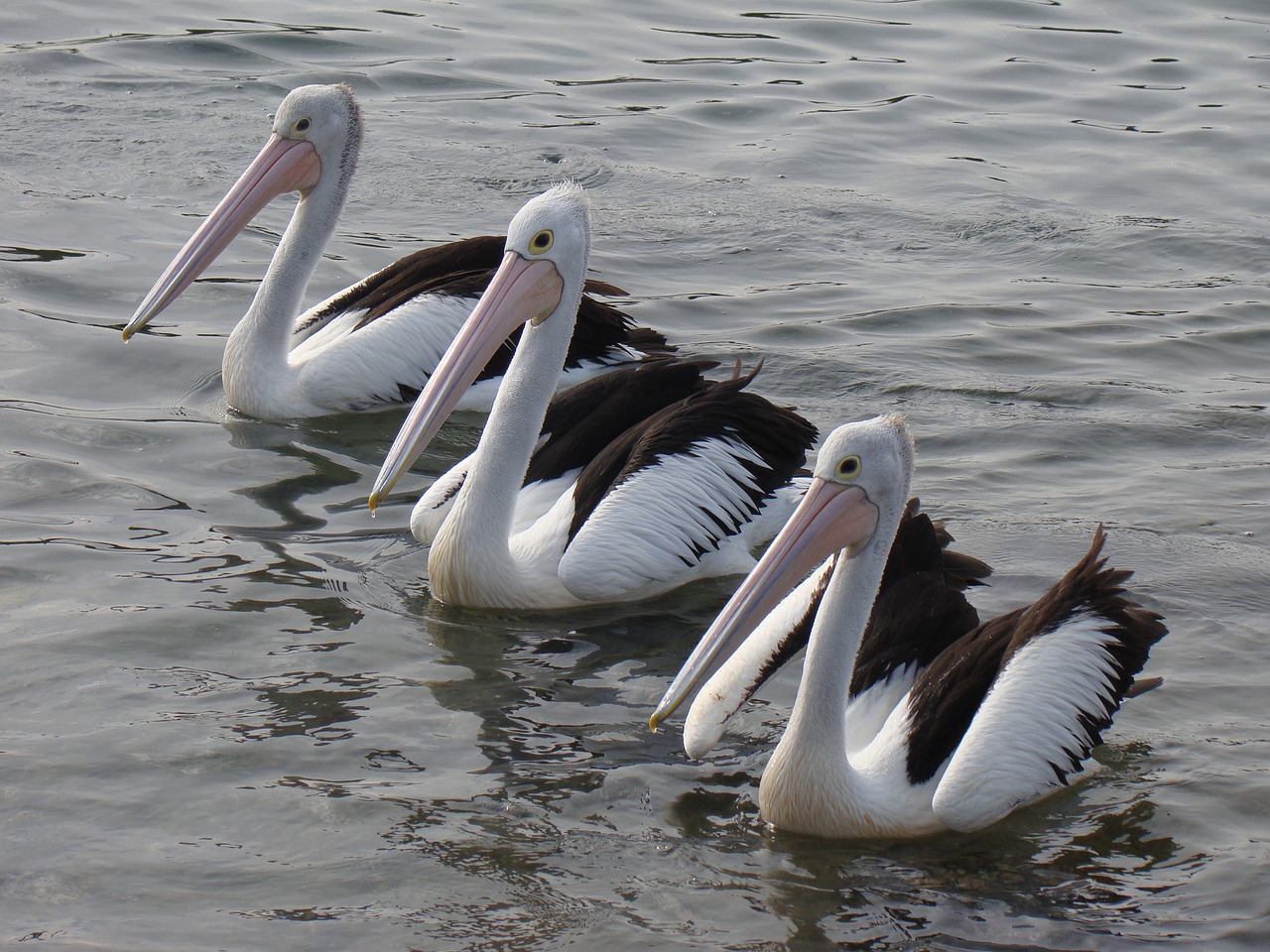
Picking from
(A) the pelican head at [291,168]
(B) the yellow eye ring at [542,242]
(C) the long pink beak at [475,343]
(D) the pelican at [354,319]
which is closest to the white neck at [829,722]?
(C) the long pink beak at [475,343]

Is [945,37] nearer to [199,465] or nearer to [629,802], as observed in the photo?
[199,465]

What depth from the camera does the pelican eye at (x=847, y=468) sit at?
12.1 ft

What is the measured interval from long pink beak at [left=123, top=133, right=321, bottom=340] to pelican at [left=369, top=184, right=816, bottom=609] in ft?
4.96

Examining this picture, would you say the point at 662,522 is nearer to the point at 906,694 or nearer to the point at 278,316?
the point at 906,694

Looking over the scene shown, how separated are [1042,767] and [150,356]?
13.2 feet

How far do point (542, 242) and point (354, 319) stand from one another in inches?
67.8

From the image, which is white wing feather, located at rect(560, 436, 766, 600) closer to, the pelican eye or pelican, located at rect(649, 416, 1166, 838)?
pelican, located at rect(649, 416, 1166, 838)

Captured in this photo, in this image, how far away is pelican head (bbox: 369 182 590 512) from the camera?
15.6ft

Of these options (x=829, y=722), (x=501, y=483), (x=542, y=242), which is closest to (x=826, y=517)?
(x=829, y=722)

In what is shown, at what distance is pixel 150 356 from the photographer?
658 cm

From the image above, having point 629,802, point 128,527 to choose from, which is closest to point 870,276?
point 128,527

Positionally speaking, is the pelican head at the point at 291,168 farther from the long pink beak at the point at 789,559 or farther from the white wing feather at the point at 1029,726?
the white wing feather at the point at 1029,726

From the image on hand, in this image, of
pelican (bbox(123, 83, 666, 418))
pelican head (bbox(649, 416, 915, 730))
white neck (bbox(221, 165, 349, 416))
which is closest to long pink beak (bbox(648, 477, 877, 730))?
pelican head (bbox(649, 416, 915, 730))

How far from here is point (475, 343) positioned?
15.9 ft
